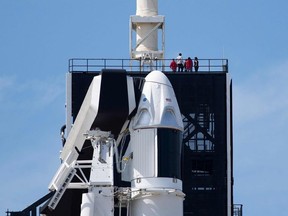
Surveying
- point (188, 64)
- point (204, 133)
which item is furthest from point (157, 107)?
point (204, 133)

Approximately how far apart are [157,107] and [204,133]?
2459 centimetres

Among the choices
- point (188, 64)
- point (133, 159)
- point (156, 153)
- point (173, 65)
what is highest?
point (188, 64)

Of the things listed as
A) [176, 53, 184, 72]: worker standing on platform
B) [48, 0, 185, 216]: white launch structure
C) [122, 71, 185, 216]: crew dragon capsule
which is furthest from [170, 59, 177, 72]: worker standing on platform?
[122, 71, 185, 216]: crew dragon capsule

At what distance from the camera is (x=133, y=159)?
85.8 m

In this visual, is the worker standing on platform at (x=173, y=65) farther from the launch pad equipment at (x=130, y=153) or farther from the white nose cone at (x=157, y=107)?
Answer: the white nose cone at (x=157, y=107)

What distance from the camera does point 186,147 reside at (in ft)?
358

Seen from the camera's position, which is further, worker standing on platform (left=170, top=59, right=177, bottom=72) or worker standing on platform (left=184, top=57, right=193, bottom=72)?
worker standing on platform (left=184, top=57, right=193, bottom=72)

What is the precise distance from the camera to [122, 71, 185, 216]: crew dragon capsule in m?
84.7

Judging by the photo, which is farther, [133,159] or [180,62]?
[180,62]

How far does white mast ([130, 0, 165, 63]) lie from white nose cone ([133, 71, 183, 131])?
23.3m

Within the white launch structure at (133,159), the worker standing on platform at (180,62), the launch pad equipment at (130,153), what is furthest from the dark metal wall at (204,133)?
the launch pad equipment at (130,153)

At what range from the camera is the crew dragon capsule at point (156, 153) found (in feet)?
278

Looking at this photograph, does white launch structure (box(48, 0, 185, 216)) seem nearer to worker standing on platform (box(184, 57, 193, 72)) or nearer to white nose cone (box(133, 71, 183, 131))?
white nose cone (box(133, 71, 183, 131))

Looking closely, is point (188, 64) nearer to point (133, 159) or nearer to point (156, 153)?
point (133, 159)
